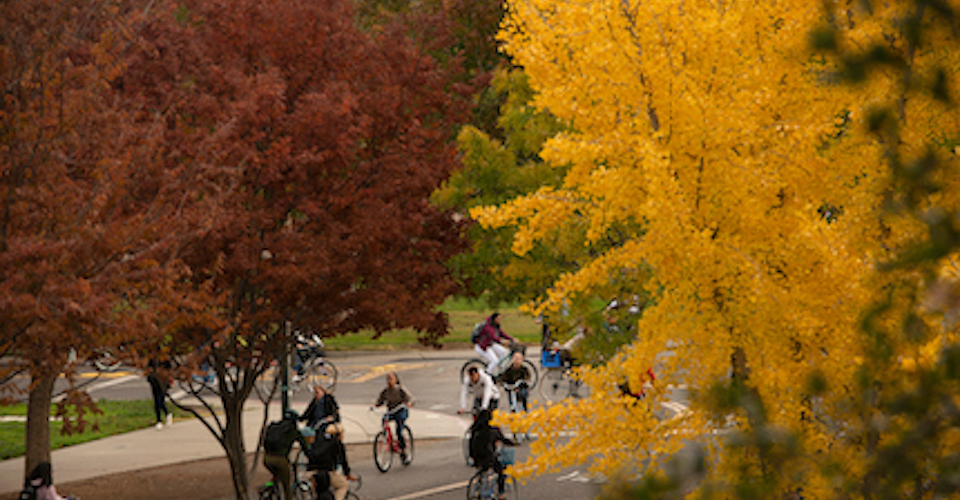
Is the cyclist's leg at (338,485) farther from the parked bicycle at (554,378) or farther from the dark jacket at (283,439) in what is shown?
the parked bicycle at (554,378)

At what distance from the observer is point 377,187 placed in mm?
12203

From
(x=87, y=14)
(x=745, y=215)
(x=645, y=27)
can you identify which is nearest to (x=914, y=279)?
(x=745, y=215)

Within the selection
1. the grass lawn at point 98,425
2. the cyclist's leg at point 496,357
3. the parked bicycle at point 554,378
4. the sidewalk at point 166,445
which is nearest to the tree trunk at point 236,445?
the sidewalk at point 166,445

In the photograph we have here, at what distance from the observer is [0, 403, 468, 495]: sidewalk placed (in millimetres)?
17203

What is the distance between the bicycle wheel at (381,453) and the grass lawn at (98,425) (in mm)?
4569

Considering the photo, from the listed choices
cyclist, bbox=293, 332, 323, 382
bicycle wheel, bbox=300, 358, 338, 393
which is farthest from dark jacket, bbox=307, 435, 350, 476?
bicycle wheel, bbox=300, 358, 338, 393

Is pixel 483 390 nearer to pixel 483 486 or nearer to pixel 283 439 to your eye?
pixel 483 486

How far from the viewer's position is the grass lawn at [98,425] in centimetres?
1939

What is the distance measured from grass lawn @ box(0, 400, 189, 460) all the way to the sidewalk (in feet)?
1.14

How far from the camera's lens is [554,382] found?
24.1 metres

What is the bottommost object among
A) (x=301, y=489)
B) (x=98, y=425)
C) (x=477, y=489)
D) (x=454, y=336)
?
(x=477, y=489)

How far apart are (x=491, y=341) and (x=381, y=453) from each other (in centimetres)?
570

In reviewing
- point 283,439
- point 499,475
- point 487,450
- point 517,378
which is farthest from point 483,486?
point 517,378

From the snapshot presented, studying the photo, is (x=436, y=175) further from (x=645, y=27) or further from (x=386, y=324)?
(x=645, y=27)
